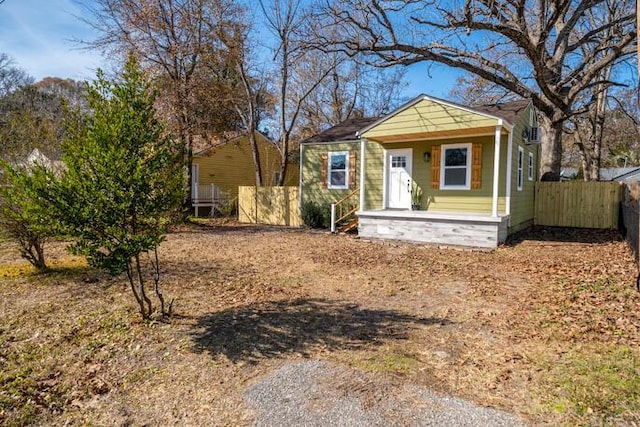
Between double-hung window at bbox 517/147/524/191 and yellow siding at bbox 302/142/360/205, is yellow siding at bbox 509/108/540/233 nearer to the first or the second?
double-hung window at bbox 517/147/524/191

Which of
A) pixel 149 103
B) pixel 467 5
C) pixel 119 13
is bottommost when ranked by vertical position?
pixel 149 103

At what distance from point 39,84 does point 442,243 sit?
40582 millimetres

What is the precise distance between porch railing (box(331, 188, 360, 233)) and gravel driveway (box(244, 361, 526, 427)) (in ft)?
31.3

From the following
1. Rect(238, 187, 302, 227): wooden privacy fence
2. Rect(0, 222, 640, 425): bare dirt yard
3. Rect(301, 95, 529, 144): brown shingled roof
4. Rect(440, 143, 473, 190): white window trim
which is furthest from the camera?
Rect(238, 187, 302, 227): wooden privacy fence

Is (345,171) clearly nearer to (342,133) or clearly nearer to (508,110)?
(342,133)

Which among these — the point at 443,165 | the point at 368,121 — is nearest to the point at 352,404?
the point at 443,165

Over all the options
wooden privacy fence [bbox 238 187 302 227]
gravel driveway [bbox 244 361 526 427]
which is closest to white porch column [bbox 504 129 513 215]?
wooden privacy fence [bbox 238 187 302 227]

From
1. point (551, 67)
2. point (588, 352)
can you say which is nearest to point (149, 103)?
point (588, 352)

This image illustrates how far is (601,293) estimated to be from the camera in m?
5.45

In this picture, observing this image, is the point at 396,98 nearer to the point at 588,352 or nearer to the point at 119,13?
the point at 119,13

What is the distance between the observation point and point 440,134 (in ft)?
35.7

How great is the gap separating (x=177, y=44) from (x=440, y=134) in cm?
967

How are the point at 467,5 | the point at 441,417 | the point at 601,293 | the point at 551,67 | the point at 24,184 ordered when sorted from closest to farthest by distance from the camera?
the point at 441,417, the point at 24,184, the point at 601,293, the point at 467,5, the point at 551,67

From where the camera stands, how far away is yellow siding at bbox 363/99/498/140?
31.8ft
